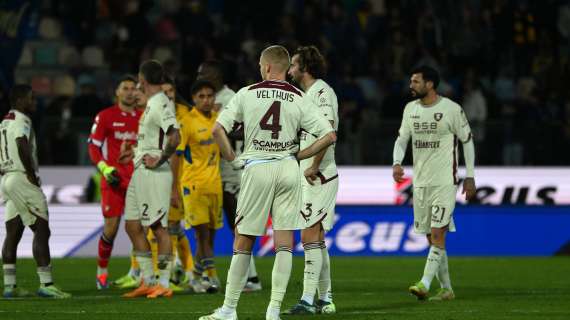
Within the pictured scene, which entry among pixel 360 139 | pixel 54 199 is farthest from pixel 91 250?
pixel 360 139

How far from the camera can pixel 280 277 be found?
1021 centimetres

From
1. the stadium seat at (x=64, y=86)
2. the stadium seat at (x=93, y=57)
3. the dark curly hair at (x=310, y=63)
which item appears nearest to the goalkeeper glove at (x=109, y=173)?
the dark curly hair at (x=310, y=63)

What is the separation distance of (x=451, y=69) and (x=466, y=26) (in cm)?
105

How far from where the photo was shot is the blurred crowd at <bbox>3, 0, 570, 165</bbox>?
2336cm

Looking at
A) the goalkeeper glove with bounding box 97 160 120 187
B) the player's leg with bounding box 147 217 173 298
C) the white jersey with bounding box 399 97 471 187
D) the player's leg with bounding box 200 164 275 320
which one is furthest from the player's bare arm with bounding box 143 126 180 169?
the player's leg with bounding box 200 164 275 320

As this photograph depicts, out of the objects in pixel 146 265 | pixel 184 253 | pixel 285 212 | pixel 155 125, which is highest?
pixel 155 125

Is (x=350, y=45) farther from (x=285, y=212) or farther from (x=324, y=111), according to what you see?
(x=285, y=212)

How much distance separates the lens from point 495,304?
40.3 ft

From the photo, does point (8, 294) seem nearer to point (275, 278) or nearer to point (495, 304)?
point (275, 278)

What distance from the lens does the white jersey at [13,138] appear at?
42.1 ft

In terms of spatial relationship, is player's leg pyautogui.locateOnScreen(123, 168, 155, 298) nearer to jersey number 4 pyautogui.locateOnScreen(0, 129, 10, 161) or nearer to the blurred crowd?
jersey number 4 pyautogui.locateOnScreen(0, 129, 10, 161)

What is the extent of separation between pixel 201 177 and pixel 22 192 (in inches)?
78.4

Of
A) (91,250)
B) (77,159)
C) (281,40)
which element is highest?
(281,40)

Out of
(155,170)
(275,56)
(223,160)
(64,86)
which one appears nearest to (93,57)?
(64,86)
